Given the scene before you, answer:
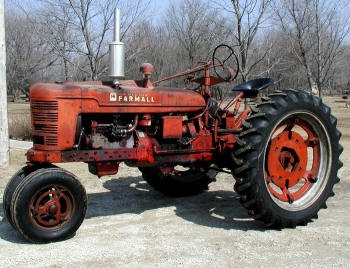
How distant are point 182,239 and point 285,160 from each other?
1.62m

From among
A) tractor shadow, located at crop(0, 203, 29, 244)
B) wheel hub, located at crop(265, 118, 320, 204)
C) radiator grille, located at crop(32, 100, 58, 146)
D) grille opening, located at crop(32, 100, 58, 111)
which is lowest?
tractor shadow, located at crop(0, 203, 29, 244)

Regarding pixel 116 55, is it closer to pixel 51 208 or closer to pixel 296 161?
pixel 51 208

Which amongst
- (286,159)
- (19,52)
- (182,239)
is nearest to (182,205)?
(182,239)

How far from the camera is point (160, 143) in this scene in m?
4.97

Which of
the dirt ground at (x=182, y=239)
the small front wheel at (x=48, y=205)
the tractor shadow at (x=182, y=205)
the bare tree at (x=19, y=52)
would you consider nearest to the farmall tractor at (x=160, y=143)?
the small front wheel at (x=48, y=205)

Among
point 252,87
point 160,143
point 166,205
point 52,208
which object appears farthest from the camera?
point 166,205

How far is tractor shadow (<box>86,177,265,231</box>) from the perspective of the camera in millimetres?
4996

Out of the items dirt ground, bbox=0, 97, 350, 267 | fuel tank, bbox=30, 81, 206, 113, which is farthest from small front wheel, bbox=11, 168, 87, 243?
fuel tank, bbox=30, 81, 206, 113

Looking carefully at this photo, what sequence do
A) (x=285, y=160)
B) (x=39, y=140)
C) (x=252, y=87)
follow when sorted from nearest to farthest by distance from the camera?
(x=39, y=140), (x=285, y=160), (x=252, y=87)

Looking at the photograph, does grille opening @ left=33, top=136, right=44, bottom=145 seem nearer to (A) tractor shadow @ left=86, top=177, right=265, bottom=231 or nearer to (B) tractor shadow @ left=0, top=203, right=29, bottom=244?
(B) tractor shadow @ left=0, top=203, right=29, bottom=244

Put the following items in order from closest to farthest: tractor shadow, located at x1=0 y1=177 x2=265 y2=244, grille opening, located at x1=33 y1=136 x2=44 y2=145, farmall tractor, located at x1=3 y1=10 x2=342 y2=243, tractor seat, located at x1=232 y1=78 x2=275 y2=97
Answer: farmall tractor, located at x1=3 y1=10 x2=342 y2=243 < grille opening, located at x1=33 y1=136 x2=44 y2=145 < tractor shadow, located at x1=0 y1=177 x2=265 y2=244 < tractor seat, located at x1=232 y1=78 x2=275 y2=97

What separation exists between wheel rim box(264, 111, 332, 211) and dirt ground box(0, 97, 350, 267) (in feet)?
1.11

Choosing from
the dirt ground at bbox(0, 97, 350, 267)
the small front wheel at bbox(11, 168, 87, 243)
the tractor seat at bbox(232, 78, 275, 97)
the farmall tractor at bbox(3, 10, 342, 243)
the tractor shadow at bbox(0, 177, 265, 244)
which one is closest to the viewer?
the dirt ground at bbox(0, 97, 350, 267)

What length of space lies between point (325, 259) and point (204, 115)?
7.21ft
